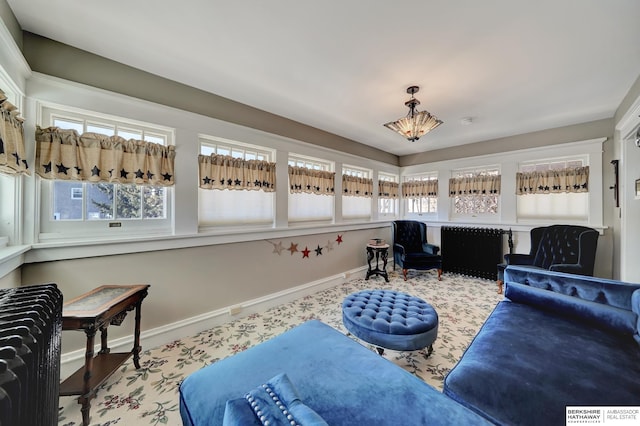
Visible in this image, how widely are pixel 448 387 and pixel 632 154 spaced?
11.5 ft

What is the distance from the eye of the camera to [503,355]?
1.25 metres

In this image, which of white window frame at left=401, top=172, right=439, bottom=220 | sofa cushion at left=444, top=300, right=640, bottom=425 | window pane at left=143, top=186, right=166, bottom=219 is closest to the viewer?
sofa cushion at left=444, top=300, right=640, bottom=425

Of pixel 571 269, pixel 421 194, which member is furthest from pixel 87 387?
pixel 421 194

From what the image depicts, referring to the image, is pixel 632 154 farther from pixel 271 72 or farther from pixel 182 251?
pixel 182 251

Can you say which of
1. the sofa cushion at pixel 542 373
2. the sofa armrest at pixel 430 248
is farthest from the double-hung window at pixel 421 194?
the sofa cushion at pixel 542 373

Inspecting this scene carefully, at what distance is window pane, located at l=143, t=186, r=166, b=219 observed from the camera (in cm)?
217

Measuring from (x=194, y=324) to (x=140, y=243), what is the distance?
0.98 m

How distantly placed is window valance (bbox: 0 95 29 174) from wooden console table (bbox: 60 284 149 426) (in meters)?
0.93

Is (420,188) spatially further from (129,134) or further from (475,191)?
(129,134)

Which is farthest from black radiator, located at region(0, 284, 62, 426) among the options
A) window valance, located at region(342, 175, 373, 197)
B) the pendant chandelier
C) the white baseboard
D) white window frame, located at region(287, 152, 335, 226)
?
window valance, located at region(342, 175, 373, 197)

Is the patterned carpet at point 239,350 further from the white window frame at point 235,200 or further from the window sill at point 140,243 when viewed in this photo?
the white window frame at point 235,200

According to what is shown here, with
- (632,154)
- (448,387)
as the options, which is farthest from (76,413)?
(632,154)

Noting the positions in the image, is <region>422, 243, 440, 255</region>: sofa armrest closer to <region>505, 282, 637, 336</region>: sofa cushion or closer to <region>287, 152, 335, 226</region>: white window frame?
<region>287, 152, 335, 226</region>: white window frame

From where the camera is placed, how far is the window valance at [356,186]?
398cm
